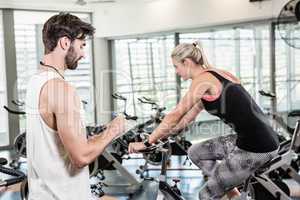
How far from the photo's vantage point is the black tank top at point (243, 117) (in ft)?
7.70

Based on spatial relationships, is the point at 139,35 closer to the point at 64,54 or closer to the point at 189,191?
the point at 189,191

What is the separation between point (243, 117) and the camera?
235cm

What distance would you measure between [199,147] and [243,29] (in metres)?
4.04

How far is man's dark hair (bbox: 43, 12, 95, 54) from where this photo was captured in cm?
140

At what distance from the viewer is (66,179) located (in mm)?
1459

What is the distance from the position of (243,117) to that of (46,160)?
4.26 feet

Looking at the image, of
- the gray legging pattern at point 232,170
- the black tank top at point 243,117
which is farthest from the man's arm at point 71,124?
the gray legging pattern at point 232,170

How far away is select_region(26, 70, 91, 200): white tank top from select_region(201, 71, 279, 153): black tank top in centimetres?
115

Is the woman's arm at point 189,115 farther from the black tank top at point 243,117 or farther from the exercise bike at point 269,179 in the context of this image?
the exercise bike at point 269,179

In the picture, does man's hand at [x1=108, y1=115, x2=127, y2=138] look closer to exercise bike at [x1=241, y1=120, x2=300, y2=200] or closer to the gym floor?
exercise bike at [x1=241, y1=120, x2=300, y2=200]

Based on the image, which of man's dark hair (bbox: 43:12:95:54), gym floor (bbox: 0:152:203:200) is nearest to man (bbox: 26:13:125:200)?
man's dark hair (bbox: 43:12:95:54)

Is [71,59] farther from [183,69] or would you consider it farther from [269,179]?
[269,179]

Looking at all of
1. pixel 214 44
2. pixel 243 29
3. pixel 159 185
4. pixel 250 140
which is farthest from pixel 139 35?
pixel 250 140

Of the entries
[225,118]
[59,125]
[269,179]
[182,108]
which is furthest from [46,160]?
[269,179]
